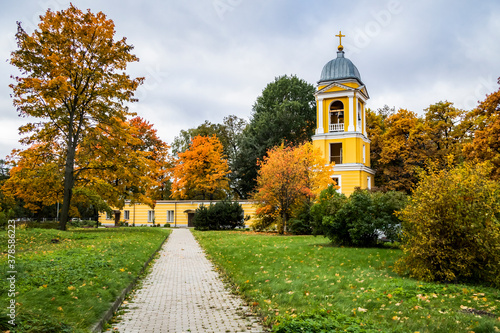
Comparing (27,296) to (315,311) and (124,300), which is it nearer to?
(124,300)

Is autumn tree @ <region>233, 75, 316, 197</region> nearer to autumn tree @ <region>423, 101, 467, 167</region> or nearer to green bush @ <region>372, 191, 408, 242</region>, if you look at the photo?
autumn tree @ <region>423, 101, 467, 167</region>

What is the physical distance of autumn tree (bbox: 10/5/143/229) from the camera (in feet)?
71.9

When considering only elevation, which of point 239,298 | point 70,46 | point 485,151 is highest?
point 70,46

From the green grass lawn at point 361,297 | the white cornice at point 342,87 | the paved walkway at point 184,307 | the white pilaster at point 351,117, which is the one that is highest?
the white cornice at point 342,87

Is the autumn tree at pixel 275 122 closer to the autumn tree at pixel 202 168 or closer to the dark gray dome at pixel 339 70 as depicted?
the autumn tree at pixel 202 168

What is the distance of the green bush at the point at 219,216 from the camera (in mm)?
35531

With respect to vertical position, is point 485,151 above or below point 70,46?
below

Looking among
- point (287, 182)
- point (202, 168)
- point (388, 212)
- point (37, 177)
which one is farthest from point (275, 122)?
point (388, 212)

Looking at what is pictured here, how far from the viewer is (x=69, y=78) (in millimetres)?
23312

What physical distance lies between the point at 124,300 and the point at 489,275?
7.62 metres

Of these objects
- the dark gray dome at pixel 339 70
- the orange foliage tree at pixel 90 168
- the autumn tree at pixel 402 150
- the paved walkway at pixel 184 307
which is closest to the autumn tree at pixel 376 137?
the autumn tree at pixel 402 150

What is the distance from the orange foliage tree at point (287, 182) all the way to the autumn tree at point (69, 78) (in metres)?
10.8

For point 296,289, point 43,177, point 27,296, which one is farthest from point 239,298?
point 43,177

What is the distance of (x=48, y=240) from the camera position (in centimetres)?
1625
